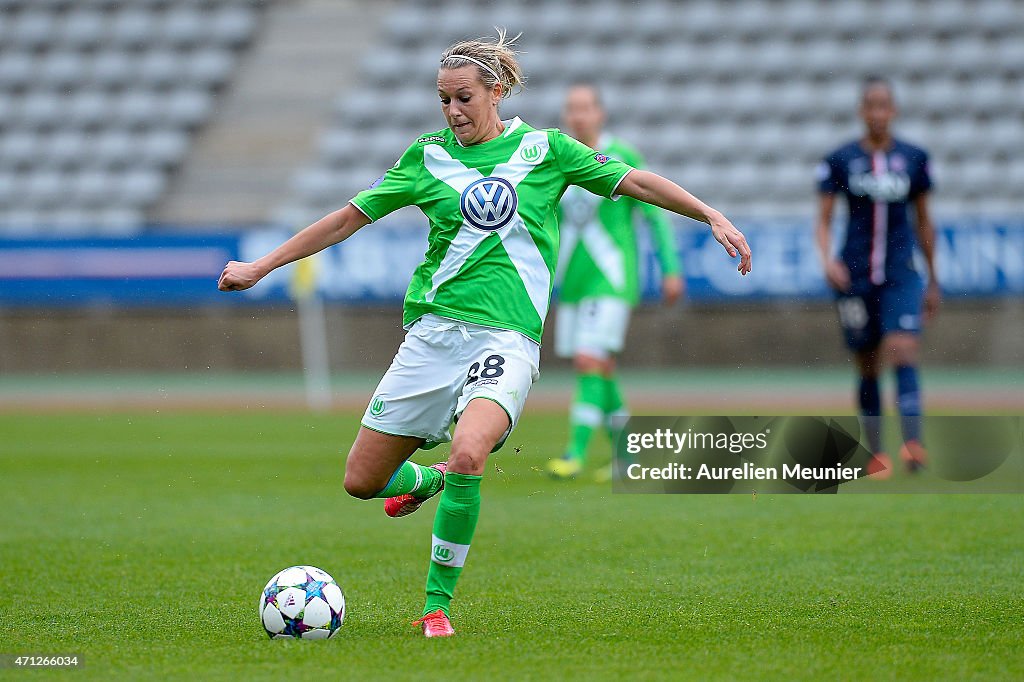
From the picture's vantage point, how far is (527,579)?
224 inches

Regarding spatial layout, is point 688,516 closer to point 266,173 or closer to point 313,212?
point 313,212

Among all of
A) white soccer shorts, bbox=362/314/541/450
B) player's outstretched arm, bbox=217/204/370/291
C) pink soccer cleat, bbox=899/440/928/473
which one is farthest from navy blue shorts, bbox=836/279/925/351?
player's outstretched arm, bbox=217/204/370/291

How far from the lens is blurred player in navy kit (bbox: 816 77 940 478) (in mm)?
8742

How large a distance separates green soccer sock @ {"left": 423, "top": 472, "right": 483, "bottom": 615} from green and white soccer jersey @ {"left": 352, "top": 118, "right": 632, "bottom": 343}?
0.62 metres

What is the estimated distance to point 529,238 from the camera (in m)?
5.00

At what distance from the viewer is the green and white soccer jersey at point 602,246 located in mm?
8914

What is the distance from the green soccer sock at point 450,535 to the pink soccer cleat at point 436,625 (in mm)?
46

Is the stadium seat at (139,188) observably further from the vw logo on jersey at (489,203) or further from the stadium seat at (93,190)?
the vw logo on jersey at (489,203)

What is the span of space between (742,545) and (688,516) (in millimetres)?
1043

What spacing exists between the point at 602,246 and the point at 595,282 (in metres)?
0.24

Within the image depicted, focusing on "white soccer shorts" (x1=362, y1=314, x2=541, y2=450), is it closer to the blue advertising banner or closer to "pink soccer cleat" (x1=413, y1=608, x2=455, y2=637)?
"pink soccer cleat" (x1=413, y1=608, x2=455, y2=637)

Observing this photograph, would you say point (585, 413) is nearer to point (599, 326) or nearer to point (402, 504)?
point (599, 326)

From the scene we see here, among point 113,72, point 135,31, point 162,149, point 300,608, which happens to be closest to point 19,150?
point 113,72

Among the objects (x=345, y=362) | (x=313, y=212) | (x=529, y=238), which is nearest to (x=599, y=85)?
(x=313, y=212)
